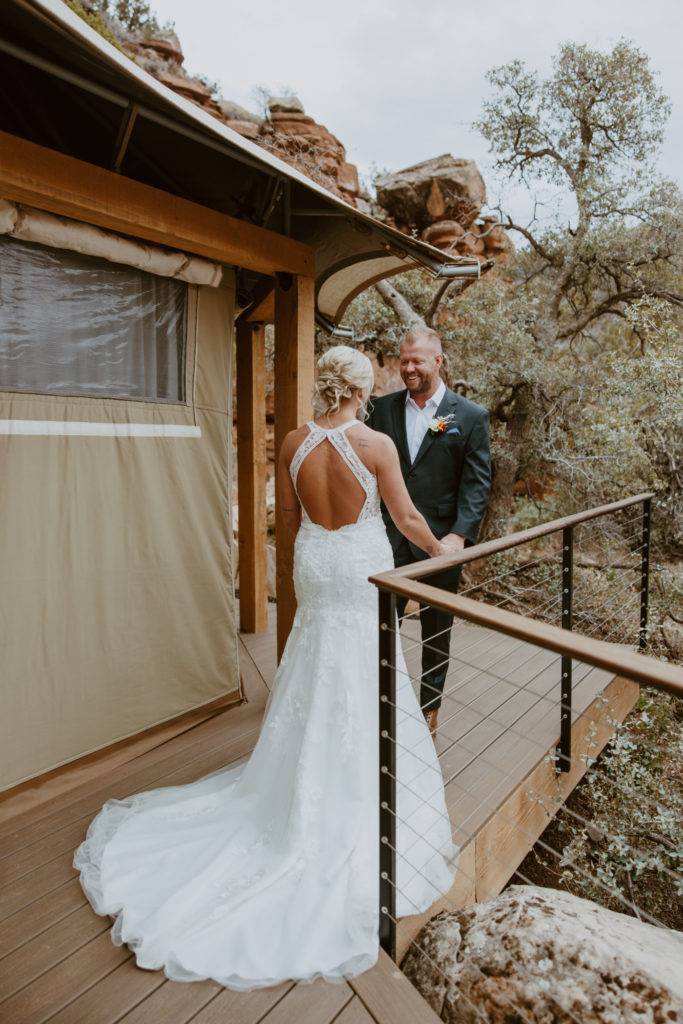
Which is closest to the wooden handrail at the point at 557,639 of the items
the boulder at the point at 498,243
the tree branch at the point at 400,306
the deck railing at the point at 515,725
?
the deck railing at the point at 515,725

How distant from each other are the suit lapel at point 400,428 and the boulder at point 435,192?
9.55 m

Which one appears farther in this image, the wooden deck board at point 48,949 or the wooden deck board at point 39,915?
the wooden deck board at point 39,915

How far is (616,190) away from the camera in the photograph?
28.3ft

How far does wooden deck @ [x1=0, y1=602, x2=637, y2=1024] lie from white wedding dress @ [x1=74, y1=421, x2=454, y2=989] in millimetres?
61

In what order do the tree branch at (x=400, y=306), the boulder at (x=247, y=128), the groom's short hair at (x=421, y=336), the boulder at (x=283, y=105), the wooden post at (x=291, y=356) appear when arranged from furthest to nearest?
the boulder at (x=283, y=105), the boulder at (x=247, y=128), the tree branch at (x=400, y=306), the wooden post at (x=291, y=356), the groom's short hair at (x=421, y=336)

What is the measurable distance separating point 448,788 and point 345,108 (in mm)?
37647

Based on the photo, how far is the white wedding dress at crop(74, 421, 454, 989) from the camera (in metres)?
1.71

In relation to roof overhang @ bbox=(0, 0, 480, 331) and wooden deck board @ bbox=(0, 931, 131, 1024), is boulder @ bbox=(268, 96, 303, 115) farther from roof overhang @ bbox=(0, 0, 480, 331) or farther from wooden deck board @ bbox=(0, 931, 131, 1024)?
wooden deck board @ bbox=(0, 931, 131, 1024)

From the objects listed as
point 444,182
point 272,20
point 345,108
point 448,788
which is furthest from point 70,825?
point 345,108

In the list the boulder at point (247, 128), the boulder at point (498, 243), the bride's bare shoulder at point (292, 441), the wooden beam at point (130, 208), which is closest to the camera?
the wooden beam at point (130, 208)

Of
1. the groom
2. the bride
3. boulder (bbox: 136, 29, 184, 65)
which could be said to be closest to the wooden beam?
the groom

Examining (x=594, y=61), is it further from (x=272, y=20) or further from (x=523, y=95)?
(x=272, y=20)

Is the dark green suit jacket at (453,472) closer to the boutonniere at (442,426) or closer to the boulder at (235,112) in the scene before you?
the boutonniere at (442,426)

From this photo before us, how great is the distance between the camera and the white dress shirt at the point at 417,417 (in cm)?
294
